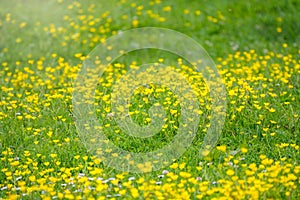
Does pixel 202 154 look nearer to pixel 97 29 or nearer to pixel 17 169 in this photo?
pixel 17 169

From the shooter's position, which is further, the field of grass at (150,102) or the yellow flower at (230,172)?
the field of grass at (150,102)

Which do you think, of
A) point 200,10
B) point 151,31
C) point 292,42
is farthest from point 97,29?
point 292,42

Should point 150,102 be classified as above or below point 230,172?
above

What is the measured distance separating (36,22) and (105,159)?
4242mm

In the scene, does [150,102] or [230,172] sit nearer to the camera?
[230,172]

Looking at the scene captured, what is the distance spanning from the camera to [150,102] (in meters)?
5.73

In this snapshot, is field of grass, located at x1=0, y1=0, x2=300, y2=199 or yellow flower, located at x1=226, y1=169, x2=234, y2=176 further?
field of grass, located at x1=0, y1=0, x2=300, y2=199

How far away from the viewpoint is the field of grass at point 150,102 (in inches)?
172

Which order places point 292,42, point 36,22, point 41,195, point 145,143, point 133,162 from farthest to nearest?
point 36,22, point 292,42, point 145,143, point 133,162, point 41,195

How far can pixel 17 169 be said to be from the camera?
489 cm

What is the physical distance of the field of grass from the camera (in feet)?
14.4

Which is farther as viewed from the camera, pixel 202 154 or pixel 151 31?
pixel 151 31

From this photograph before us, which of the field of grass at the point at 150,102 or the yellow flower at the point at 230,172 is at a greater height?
the field of grass at the point at 150,102

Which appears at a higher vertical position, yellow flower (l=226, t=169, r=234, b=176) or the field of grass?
the field of grass
